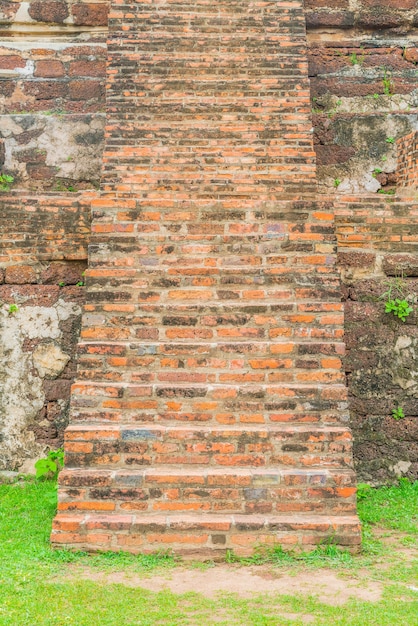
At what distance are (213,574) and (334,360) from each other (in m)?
1.32

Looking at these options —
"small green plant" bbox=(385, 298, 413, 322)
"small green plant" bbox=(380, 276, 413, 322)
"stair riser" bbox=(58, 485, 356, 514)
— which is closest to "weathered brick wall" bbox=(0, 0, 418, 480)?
"small green plant" bbox=(380, 276, 413, 322)

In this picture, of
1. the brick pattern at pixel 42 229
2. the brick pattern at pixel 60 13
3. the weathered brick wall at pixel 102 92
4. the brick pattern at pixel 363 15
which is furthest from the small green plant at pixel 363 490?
the brick pattern at pixel 60 13

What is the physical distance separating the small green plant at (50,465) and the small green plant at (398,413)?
232 centimetres

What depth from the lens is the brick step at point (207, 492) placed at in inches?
135

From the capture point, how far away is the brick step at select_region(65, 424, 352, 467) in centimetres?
354

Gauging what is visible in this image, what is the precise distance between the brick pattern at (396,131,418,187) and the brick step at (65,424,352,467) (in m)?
2.82

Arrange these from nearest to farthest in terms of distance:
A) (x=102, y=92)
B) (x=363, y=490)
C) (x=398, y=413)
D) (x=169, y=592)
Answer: (x=169, y=592) < (x=363, y=490) < (x=398, y=413) < (x=102, y=92)

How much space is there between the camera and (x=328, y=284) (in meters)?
4.05

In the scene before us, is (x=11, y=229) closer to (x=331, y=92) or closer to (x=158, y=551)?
(x=158, y=551)

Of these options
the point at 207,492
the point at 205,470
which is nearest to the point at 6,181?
the point at 205,470

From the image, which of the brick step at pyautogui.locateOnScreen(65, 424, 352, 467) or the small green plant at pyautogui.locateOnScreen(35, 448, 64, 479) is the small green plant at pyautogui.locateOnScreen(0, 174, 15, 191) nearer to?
the small green plant at pyautogui.locateOnScreen(35, 448, 64, 479)

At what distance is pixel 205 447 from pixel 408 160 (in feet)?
11.0

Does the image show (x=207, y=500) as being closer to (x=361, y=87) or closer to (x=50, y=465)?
(x=50, y=465)

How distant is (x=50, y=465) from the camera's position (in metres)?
4.75
